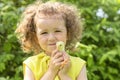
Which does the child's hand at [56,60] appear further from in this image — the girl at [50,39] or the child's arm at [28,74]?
the child's arm at [28,74]

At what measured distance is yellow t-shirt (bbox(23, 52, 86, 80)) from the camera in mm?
3427

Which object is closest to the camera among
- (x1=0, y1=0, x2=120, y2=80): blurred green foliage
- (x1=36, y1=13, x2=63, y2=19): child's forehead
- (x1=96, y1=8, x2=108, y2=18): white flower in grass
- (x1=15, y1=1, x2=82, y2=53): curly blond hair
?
(x1=36, y1=13, x2=63, y2=19): child's forehead

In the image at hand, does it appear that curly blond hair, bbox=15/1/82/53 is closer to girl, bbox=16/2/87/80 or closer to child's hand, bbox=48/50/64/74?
girl, bbox=16/2/87/80

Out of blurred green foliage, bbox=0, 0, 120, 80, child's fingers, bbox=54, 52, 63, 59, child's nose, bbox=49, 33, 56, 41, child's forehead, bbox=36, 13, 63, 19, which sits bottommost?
blurred green foliage, bbox=0, 0, 120, 80

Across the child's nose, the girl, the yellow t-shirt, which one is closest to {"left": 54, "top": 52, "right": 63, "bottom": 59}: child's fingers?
the girl

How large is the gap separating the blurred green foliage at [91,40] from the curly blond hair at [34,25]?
139 cm

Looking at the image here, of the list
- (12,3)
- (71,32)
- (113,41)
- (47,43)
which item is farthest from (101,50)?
(47,43)

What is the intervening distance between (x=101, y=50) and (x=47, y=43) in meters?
2.38

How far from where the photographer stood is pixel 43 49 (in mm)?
3438

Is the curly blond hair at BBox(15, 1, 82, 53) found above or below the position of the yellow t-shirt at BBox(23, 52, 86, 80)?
above

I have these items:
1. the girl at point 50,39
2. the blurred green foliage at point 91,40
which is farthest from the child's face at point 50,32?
the blurred green foliage at point 91,40

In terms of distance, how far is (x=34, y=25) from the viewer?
355 cm

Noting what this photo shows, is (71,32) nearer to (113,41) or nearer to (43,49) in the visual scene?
(43,49)

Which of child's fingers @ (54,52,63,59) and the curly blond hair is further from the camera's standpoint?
the curly blond hair
